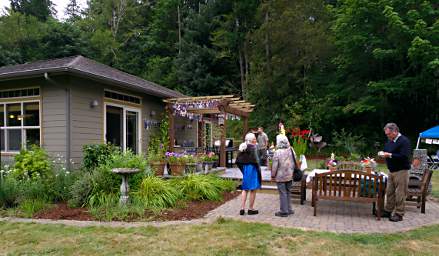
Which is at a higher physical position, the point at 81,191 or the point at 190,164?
the point at 190,164

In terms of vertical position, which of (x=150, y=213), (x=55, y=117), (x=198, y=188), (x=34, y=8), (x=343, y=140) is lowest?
(x=150, y=213)

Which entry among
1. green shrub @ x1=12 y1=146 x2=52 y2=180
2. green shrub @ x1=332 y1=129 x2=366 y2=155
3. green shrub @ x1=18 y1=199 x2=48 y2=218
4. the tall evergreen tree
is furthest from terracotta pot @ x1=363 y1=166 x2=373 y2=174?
the tall evergreen tree

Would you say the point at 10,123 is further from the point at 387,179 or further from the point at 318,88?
the point at 318,88

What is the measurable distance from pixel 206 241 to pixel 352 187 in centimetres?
287

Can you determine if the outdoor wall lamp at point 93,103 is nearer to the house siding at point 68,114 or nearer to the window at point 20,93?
the house siding at point 68,114

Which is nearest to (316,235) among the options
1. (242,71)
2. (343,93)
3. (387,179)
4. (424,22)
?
(387,179)

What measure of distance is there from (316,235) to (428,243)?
141 cm

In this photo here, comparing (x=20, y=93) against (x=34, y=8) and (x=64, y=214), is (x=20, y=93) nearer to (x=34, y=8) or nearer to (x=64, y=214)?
(x=64, y=214)

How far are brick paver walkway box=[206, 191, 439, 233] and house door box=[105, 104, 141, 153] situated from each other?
4643mm

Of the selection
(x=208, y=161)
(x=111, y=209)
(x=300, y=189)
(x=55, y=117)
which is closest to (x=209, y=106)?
(x=208, y=161)

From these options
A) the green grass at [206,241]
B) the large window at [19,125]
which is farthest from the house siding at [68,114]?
the green grass at [206,241]

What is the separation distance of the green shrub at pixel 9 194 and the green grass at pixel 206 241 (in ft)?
5.06

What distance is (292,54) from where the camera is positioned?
72.3 feet

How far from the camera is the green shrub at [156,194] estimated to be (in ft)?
20.5
